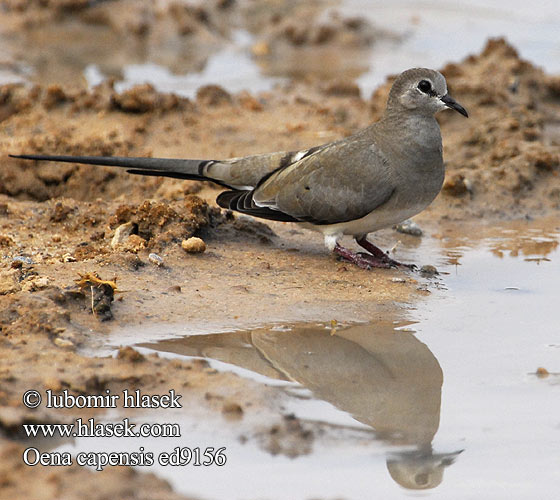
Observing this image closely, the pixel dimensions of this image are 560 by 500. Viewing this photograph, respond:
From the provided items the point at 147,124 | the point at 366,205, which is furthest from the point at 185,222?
the point at 147,124

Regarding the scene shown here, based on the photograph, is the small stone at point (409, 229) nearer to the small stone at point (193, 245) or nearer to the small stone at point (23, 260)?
the small stone at point (193, 245)

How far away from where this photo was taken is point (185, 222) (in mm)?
5648

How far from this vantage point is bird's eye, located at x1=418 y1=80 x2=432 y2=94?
5.70 meters

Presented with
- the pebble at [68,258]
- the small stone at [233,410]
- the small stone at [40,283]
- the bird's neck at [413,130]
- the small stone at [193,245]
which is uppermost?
the bird's neck at [413,130]

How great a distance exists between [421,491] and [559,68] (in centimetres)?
823

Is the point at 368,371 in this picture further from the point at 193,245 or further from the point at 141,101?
the point at 141,101

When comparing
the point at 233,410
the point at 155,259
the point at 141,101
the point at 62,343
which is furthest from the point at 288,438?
the point at 141,101

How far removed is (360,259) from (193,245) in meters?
1.00

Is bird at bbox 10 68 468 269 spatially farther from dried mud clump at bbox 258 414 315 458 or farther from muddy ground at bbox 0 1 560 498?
dried mud clump at bbox 258 414 315 458

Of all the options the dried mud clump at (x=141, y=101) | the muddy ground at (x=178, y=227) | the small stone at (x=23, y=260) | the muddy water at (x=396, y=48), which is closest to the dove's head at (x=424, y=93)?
the muddy ground at (x=178, y=227)

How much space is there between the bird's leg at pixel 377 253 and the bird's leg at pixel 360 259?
0.02 m

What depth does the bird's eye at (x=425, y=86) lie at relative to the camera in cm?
570

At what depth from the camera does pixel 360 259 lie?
5707 mm

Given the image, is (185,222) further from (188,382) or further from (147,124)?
(147,124)
